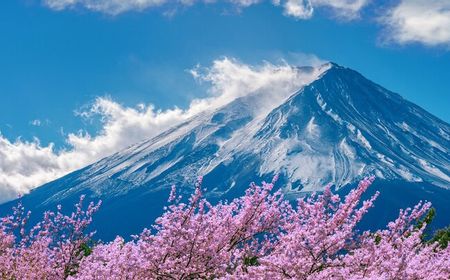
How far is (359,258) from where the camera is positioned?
25.2 feet

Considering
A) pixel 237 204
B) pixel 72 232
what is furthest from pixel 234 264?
pixel 72 232

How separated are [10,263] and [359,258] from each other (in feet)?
21.4

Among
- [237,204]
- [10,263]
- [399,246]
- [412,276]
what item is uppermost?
[10,263]

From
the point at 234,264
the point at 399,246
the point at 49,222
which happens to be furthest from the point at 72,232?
the point at 399,246

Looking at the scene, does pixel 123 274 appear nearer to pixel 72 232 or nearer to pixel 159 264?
pixel 159 264

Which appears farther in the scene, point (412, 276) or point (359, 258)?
point (359, 258)

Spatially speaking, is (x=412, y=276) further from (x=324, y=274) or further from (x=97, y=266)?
(x=97, y=266)

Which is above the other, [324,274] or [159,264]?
[159,264]

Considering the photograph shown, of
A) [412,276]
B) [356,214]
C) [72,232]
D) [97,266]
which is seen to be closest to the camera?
[412,276]

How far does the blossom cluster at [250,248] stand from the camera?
7.39 m

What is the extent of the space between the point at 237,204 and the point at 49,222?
4233mm

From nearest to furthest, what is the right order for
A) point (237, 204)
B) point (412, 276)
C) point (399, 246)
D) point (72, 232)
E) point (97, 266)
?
point (412, 276)
point (399, 246)
point (97, 266)
point (237, 204)
point (72, 232)

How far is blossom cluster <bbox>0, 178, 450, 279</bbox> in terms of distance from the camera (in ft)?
24.2

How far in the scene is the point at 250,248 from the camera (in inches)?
403
